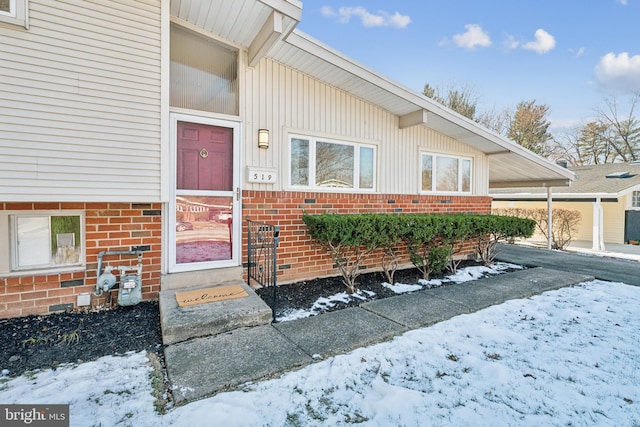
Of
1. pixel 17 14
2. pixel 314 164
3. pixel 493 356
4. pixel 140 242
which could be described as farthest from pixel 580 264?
pixel 17 14

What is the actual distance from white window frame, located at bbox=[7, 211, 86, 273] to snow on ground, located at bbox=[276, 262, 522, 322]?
238 cm

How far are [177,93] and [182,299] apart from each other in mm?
2573

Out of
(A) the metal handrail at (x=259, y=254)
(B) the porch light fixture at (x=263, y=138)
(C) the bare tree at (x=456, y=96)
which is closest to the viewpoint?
(A) the metal handrail at (x=259, y=254)

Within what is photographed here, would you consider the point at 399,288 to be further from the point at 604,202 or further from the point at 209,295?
the point at 604,202

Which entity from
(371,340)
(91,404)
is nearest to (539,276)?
(371,340)

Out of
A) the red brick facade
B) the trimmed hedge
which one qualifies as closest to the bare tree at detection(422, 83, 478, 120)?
the trimmed hedge

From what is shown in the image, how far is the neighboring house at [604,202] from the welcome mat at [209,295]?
43.4ft

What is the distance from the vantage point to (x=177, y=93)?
3.99m

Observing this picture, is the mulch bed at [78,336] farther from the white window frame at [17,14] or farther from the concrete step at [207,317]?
the white window frame at [17,14]

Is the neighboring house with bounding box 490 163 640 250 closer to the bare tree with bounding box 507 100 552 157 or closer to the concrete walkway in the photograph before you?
the bare tree with bounding box 507 100 552 157

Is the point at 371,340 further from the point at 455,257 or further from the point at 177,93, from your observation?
the point at 455,257

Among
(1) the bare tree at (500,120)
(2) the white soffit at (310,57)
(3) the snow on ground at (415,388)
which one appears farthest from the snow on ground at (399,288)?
(1) the bare tree at (500,120)

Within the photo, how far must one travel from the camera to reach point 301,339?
9.49 feet

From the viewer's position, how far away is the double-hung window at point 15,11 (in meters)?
2.77
